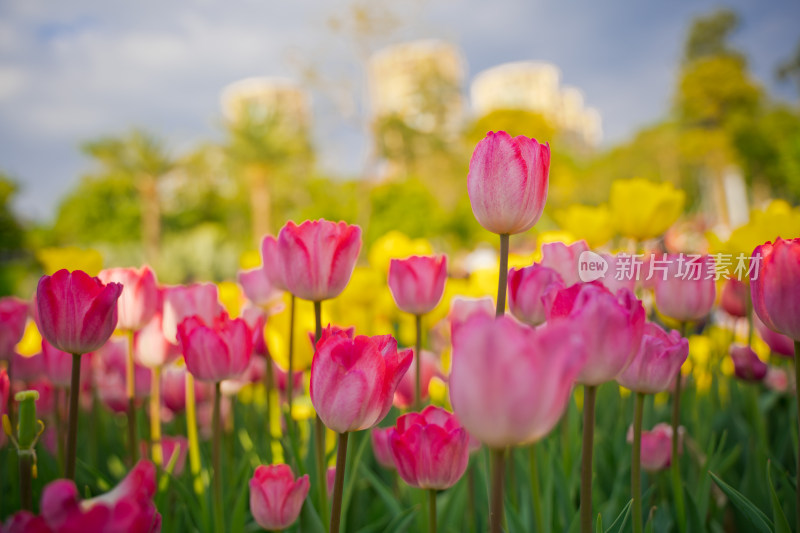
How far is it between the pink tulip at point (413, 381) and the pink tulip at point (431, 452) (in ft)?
1.30

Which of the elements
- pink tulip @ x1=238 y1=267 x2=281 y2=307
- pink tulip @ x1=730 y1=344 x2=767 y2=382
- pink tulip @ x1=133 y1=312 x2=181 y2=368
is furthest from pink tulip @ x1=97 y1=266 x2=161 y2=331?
pink tulip @ x1=730 y1=344 x2=767 y2=382

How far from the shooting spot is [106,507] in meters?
0.31

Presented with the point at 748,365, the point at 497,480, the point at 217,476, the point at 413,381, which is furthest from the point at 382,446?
the point at 748,365

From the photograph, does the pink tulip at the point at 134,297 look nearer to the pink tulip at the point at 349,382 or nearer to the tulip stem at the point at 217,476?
the tulip stem at the point at 217,476

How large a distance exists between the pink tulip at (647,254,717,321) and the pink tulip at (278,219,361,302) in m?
0.42

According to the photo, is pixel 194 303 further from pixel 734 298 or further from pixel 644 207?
pixel 734 298

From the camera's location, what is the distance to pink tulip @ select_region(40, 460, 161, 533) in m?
0.30

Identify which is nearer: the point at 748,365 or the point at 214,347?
the point at 214,347

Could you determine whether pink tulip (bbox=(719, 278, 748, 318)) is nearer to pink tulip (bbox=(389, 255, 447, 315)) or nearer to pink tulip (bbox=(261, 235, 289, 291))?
pink tulip (bbox=(389, 255, 447, 315))

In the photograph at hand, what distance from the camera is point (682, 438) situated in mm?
1018

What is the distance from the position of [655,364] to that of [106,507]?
501 mm

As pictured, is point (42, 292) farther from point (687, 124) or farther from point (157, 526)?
point (687, 124)

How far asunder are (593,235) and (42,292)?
110 centimetres

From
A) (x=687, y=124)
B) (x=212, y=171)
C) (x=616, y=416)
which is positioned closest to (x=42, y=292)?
(x=616, y=416)
